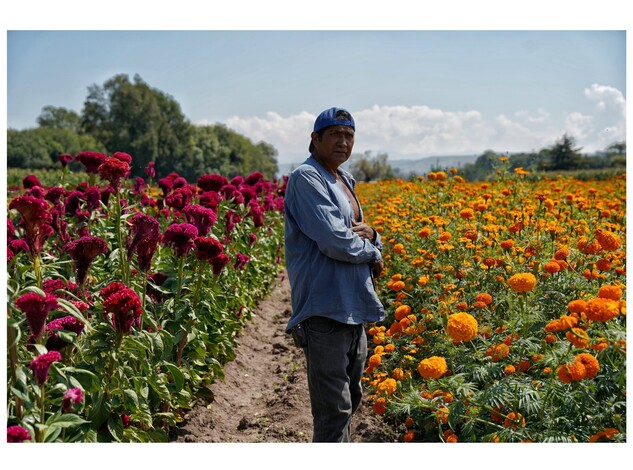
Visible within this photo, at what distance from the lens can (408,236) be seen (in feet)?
17.4

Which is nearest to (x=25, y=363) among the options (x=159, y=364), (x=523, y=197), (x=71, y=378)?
(x=71, y=378)

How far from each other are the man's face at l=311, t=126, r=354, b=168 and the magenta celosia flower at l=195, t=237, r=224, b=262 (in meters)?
0.73

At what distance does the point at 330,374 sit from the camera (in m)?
3.02

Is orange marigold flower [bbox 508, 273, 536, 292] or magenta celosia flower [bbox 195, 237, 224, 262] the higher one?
magenta celosia flower [bbox 195, 237, 224, 262]

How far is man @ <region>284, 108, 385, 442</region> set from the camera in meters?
2.91

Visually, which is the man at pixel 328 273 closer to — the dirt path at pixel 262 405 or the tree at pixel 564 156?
the dirt path at pixel 262 405

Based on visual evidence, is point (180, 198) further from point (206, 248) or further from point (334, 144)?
point (334, 144)

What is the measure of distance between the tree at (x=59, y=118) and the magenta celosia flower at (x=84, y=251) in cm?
9748

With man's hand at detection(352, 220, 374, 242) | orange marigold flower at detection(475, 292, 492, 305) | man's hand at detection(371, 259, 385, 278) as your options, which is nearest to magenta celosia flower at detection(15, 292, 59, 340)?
man's hand at detection(352, 220, 374, 242)

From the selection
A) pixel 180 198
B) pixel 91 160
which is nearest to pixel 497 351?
pixel 180 198

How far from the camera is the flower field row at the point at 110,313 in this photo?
7.82ft

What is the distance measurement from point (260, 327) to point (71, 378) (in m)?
3.76

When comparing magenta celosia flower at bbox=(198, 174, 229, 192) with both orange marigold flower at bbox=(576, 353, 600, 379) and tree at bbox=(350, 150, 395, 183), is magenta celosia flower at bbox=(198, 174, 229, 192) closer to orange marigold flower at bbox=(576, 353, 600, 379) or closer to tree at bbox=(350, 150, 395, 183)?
orange marigold flower at bbox=(576, 353, 600, 379)

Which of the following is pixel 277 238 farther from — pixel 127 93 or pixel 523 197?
pixel 127 93
